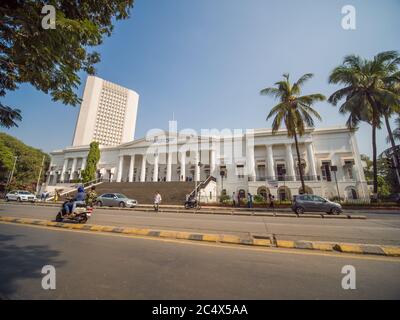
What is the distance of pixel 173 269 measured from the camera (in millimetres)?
3021

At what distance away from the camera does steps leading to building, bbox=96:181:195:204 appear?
22352mm

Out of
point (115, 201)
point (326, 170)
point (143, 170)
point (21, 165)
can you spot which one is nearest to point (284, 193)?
point (326, 170)

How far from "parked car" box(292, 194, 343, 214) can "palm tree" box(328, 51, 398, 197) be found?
32.3 ft

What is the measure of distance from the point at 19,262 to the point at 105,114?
81.1 m

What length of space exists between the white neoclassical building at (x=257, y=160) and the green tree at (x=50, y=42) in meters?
19.0

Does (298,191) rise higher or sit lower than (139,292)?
higher

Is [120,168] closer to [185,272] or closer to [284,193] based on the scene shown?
[284,193]

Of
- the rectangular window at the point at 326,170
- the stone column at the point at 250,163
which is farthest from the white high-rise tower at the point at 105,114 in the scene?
the rectangular window at the point at 326,170

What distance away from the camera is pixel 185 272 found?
114 inches

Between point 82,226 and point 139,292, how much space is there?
19.3ft

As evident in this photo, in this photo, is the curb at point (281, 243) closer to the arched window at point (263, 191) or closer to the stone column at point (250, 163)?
the arched window at point (263, 191)
